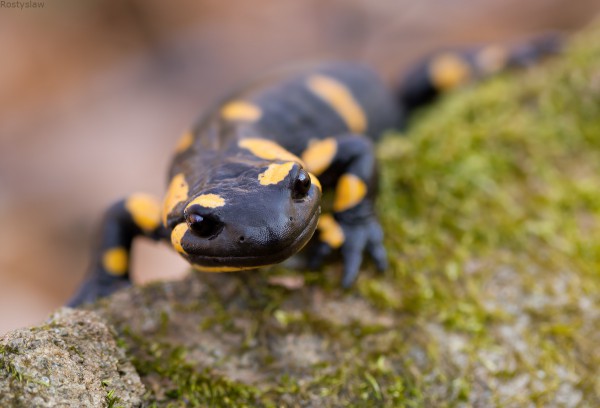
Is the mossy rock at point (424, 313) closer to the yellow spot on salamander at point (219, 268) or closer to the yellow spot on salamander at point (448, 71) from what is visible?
the yellow spot on salamander at point (219, 268)

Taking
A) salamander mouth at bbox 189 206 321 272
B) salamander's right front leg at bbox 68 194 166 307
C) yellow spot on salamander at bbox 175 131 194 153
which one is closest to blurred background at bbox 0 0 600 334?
salamander's right front leg at bbox 68 194 166 307

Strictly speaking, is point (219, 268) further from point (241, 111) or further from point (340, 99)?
point (340, 99)

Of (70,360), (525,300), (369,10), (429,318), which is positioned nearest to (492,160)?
(525,300)

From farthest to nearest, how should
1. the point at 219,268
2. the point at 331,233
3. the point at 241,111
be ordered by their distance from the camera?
the point at 241,111 → the point at 331,233 → the point at 219,268

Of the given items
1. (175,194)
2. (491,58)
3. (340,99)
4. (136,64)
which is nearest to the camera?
(175,194)

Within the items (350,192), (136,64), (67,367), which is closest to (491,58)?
(350,192)

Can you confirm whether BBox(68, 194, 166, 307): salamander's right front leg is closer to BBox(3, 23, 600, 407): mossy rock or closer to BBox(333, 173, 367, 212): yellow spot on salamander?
BBox(3, 23, 600, 407): mossy rock
